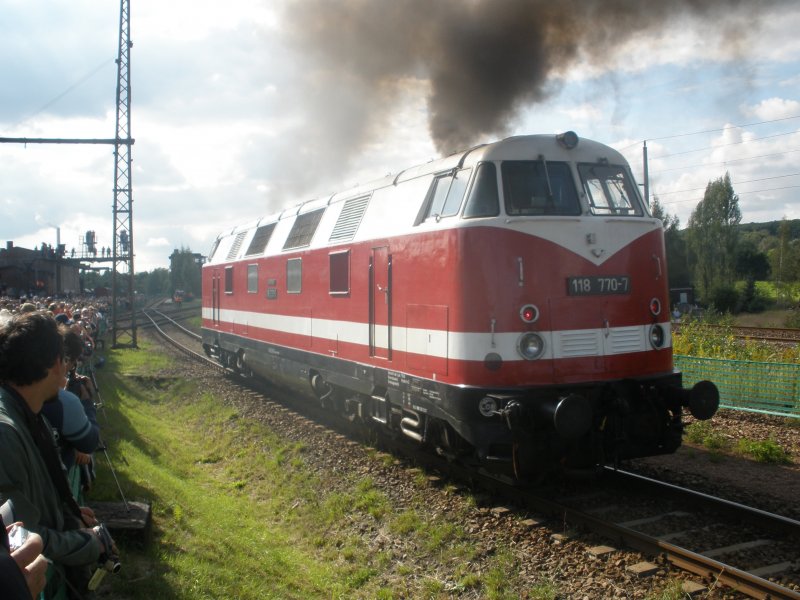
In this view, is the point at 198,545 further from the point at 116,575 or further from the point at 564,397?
the point at 564,397

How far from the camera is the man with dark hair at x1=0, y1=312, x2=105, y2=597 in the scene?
282 cm

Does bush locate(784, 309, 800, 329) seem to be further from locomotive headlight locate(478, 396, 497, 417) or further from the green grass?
locomotive headlight locate(478, 396, 497, 417)

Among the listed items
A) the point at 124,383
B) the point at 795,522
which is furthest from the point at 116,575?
the point at 124,383

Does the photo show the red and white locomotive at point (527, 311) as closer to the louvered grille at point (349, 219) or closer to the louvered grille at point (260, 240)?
A: the louvered grille at point (349, 219)

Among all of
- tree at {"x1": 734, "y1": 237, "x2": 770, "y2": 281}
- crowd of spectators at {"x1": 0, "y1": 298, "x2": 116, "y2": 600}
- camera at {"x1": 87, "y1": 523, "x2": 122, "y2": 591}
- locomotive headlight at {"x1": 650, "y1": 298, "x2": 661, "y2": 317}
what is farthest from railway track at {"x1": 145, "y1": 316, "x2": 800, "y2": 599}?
tree at {"x1": 734, "y1": 237, "x2": 770, "y2": 281}

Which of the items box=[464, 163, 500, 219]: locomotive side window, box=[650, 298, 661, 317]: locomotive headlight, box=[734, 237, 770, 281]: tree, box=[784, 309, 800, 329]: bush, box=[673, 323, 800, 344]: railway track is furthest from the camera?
box=[734, 237, 770, 281]: tree

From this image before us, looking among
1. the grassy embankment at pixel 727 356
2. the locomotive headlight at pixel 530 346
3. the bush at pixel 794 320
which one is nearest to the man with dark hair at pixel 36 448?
the locomotive headlight at pixel 530 346

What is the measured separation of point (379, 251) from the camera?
30.1 ft

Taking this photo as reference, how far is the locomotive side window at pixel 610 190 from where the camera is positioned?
7.88 metres

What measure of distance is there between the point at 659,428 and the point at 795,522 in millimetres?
1602

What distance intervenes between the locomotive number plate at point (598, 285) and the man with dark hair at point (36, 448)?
5.30 meters

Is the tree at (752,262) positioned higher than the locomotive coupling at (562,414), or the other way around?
the tree at (752,262)

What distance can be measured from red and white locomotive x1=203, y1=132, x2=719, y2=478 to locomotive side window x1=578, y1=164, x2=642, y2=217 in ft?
0.05

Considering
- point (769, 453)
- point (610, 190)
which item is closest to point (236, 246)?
point (610, 190)
